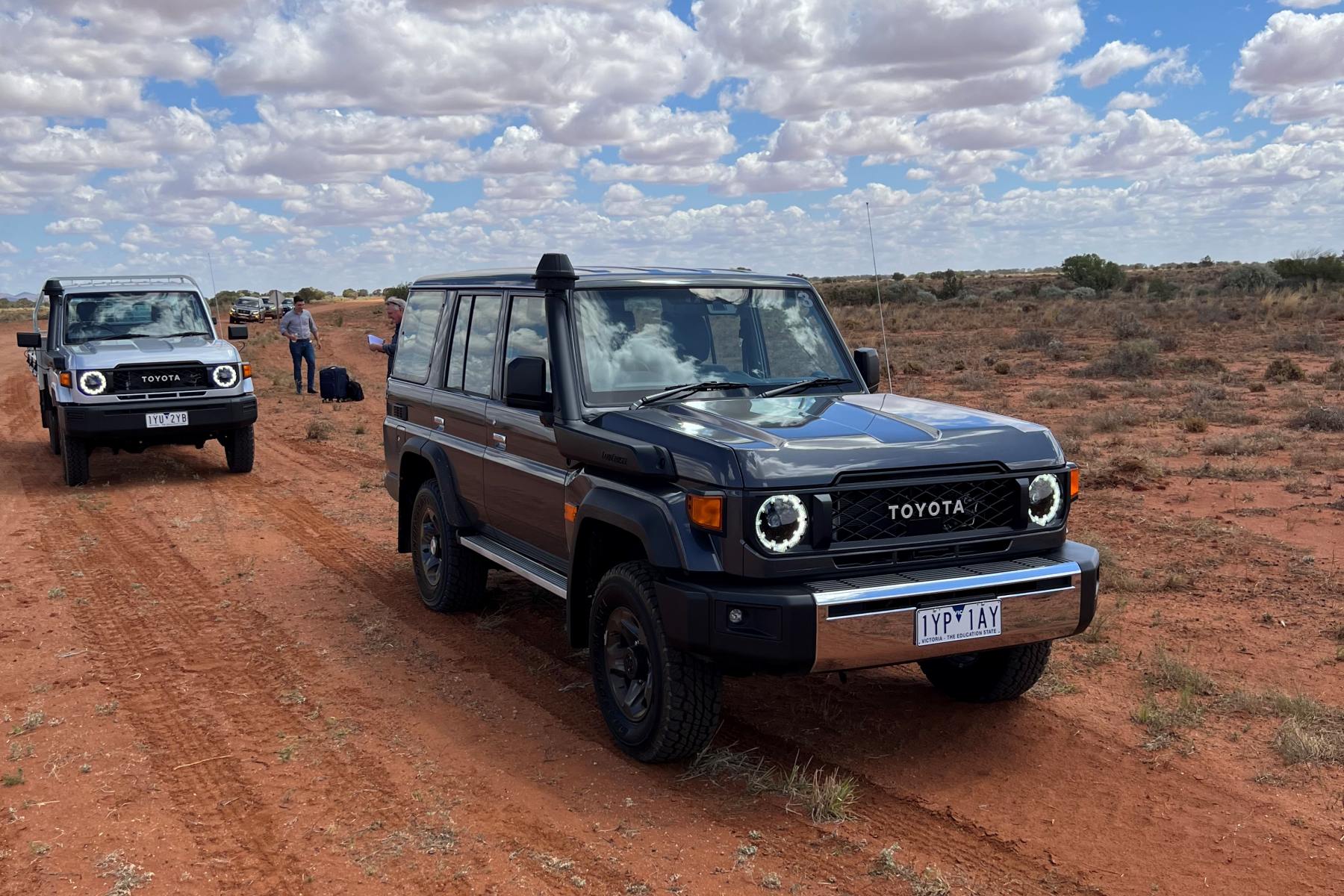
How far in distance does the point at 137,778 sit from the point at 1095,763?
13.2 feet

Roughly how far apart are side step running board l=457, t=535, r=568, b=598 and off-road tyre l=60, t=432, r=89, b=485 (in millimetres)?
7140

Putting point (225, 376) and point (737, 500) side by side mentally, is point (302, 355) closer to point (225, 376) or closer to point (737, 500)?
point (225, 376)

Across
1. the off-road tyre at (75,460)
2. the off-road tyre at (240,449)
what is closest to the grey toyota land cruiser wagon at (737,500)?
the off-road tyre at (240,449)

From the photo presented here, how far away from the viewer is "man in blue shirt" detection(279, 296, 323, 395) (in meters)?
20.6

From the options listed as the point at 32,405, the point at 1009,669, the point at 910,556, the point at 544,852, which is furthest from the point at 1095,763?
the point at 32,405

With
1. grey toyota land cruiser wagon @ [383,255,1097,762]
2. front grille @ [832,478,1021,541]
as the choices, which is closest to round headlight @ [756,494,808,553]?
grey toyota land cruiser wagon @ [383,255,1097,762]

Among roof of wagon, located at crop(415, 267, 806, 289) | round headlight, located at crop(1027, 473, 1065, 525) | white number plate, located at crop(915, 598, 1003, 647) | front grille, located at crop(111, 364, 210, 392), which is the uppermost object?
roof of wagon, located at crop(415, 267, 806, 289)

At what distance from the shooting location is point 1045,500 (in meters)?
4.86

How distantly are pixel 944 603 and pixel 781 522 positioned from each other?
694 mm

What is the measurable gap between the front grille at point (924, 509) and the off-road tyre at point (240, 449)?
32.6 feet

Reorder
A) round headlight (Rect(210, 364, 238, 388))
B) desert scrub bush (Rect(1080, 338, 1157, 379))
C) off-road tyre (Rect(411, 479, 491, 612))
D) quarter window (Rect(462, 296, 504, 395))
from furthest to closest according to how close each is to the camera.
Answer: desert scrub bush (Rect(1080, 338, 1157, 379))
round headlight (Rect(210, 364, 238, 388))
off-road tyre (Rect(411, 479, 491, 612))
quarter window (Rect(462, 296, 504, 395))

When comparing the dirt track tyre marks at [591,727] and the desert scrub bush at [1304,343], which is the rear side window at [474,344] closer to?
the dirt track tyre marks at [591,727]

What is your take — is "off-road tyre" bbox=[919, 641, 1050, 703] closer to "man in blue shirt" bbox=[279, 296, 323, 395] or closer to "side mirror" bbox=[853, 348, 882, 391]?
"side mirror" bbox=[853, 348, 882, 391]

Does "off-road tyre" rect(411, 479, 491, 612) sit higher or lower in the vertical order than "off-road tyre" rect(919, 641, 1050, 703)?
higher
